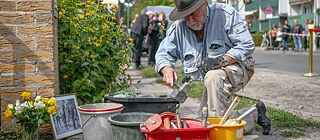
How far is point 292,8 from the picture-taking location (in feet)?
182

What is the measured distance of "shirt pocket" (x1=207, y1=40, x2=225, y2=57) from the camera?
4.37 metres

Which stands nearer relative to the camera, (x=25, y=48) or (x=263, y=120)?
(x=25, y=48)

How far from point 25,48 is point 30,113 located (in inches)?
34.3

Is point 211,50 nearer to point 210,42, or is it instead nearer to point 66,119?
point 210,42

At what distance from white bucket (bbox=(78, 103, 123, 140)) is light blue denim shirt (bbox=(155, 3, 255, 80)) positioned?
58 centimetres

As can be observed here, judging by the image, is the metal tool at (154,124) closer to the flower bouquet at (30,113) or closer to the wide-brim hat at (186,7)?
the flower bouquet at (30,113)

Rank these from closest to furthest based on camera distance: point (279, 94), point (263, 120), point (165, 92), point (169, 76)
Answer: point (169, 76)
point (263, 120)
point (279, 94)
point (165, 92)

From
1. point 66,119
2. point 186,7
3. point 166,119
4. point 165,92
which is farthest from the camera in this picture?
point 165,92

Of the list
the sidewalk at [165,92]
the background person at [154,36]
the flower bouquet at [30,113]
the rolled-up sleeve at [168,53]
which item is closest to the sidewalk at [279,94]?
the sidewalk at [165,92]

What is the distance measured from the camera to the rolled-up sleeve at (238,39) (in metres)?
4.22

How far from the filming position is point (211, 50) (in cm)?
438

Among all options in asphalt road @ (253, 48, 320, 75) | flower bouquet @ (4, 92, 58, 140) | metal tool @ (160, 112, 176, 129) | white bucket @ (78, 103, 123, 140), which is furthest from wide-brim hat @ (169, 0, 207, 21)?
asphalt road @ (253, 48, 320, 75)

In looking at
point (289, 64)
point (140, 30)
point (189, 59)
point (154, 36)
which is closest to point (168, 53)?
point (189, 59)

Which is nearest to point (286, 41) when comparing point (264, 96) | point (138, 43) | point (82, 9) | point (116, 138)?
point (138, 43)
